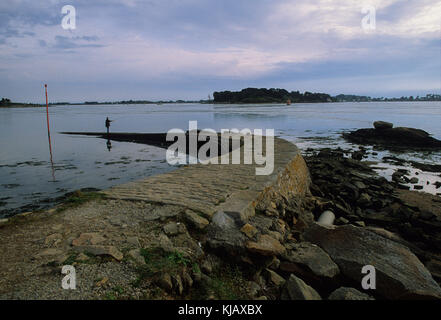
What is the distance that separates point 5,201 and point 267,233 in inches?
334

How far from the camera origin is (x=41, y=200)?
8.20 m

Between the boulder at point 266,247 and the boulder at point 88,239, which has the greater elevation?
the boulder at point 88,239

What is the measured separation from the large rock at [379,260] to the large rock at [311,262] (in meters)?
0.19

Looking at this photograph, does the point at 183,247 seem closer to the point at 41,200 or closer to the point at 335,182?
the point at 41,200

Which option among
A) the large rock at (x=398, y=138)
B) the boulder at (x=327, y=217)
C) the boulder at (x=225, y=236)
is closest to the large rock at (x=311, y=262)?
the boulder at (x=225, y=236)

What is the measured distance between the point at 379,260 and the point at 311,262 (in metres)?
0.95

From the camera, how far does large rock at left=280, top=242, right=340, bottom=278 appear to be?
3312mm

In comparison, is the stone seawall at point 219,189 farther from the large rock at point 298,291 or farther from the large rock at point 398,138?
the large rock at point 398,138

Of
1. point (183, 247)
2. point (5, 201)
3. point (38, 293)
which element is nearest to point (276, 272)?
point (183, 247)

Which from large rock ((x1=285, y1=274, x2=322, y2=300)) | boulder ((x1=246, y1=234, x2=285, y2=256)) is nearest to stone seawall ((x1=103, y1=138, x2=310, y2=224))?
boulder ((x1=246, y1=234, x2=285, y2=256))

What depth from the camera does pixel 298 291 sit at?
109 inches

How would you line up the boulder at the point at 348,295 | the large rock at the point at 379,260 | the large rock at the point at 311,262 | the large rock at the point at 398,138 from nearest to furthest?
the boulder at the point at 348,295 < the large rock at the point at 379,260 < the large rock at the point at 311,262 < the large rock at the point at 398,138

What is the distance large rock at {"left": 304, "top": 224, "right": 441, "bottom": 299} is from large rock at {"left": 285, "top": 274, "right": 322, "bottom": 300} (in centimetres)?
90

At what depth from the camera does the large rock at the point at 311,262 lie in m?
3.31
